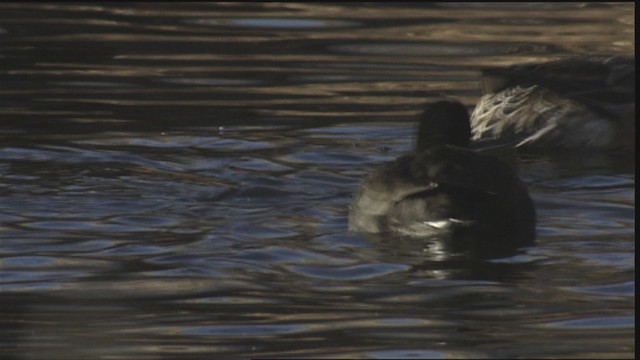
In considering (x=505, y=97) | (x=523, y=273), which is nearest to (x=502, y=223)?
(x=523, y=273)

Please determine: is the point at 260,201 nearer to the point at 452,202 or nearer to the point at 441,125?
the point at 441,125

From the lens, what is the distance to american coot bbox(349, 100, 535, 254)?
899 cm

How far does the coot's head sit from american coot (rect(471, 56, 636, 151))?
196 cm

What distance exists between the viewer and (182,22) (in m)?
16.9

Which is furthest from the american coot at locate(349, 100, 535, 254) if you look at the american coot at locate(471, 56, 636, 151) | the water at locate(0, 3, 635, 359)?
the american coot at locate(471, 56, 636, 151)

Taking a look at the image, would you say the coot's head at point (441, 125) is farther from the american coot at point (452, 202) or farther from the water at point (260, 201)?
the american coot at point (452, 202)

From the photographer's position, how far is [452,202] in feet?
29.6

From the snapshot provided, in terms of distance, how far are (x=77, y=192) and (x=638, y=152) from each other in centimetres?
350

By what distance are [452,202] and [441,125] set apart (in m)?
1.28

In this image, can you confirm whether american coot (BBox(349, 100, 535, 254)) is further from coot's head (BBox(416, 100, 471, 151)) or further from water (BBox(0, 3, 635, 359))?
coot's head (BBox(416, 100, 471, 151))

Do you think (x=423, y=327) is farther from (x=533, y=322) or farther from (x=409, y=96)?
(x=409, y=96)

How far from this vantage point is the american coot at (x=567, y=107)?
12.1 metres

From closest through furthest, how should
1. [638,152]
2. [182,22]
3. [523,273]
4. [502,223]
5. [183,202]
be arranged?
[523,273], [502,223], [183,202], [638,152], [182,22]

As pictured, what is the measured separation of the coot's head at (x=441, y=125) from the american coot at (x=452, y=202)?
0.87 m
